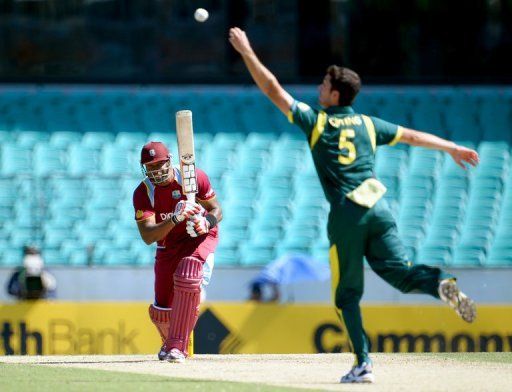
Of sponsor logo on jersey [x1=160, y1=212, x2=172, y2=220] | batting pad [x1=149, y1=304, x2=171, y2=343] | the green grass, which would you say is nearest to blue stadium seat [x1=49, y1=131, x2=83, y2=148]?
batting pad [x1=149, y1=304, x2=171, y2=343]

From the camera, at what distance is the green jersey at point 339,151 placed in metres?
7.21

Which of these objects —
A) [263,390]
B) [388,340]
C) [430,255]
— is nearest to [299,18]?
[430,255]

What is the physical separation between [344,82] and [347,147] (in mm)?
392

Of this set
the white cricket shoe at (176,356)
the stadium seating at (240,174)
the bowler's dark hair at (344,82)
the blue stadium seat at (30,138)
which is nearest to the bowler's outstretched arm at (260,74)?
the bowler's dark hair at (344,82)

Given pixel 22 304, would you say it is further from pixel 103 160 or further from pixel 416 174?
pixel 416 174

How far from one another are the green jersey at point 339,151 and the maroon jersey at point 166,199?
1671 mm

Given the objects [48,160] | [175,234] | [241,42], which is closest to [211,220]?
[175,234]

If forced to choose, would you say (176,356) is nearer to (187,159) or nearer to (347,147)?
(187,159)

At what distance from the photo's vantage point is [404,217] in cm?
1599

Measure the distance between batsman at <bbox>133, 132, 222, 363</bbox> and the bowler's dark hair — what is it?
164cm

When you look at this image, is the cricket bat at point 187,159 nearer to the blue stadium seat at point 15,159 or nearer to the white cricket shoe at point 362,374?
the white cricket shoe at point 362,374

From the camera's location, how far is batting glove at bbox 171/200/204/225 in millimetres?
8352

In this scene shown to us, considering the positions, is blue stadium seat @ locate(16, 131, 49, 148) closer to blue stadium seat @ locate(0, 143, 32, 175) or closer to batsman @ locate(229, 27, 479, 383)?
blue stadium seat @ locate(0, 143, 32, 175)

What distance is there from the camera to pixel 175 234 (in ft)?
29.0
